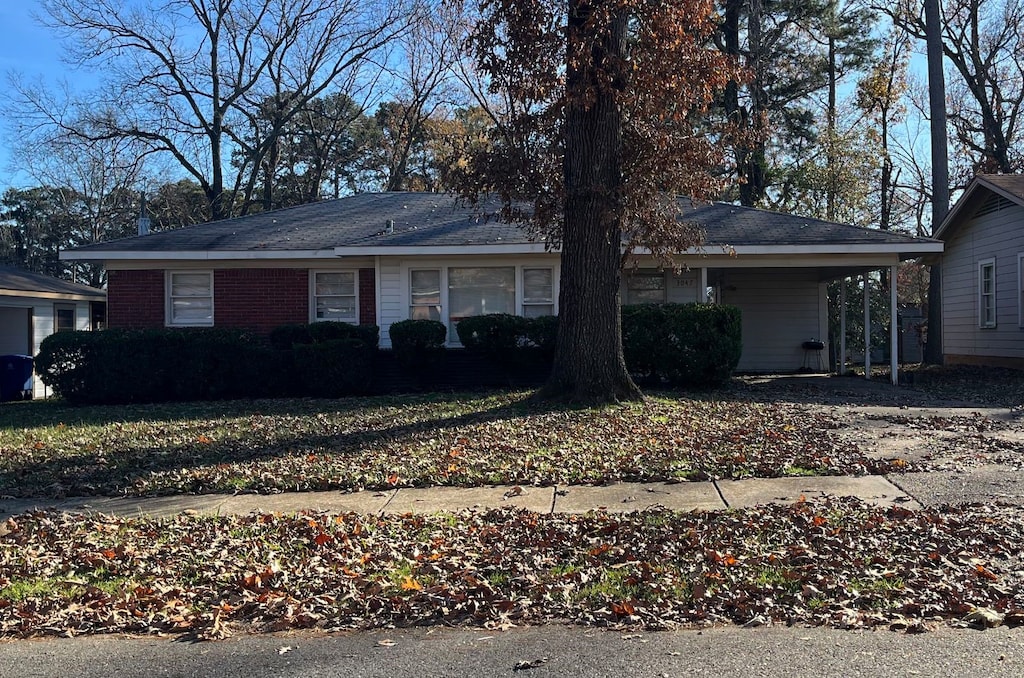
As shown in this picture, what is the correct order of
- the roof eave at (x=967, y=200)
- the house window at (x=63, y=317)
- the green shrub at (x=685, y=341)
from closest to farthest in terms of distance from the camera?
the green shrub at (x=685, y=341), the roof eave at (x=967, y=200), the house window at (x=63, y=317)

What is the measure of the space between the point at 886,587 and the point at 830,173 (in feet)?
88.2

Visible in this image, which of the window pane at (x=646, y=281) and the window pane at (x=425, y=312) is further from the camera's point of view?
the window pane at (x=646, y=281)

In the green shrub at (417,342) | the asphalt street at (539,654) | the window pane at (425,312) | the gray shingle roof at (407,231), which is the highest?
the gray shingle roof at (407,231)

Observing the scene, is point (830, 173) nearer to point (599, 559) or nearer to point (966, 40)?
point (966, 40)

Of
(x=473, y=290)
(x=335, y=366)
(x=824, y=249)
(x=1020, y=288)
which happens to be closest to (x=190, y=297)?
(x=335, y=366)

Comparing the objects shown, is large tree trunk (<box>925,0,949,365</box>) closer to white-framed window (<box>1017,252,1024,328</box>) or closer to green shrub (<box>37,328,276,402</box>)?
white-framed window (<box>1017,252,1024,328</box>)

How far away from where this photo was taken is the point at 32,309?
21734mm

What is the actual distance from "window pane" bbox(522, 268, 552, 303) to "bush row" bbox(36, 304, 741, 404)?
152 centimetres

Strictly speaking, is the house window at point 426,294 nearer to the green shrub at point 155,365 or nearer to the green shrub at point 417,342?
the green shrub at point 417,342

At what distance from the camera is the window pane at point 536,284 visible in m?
17.8

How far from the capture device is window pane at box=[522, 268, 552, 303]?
17.8 m

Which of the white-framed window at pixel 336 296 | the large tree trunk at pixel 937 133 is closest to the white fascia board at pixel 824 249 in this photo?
the white-framed window at pixel 336 296

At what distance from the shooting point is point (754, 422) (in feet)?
38.1

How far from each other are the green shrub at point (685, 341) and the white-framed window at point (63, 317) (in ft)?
52.4
